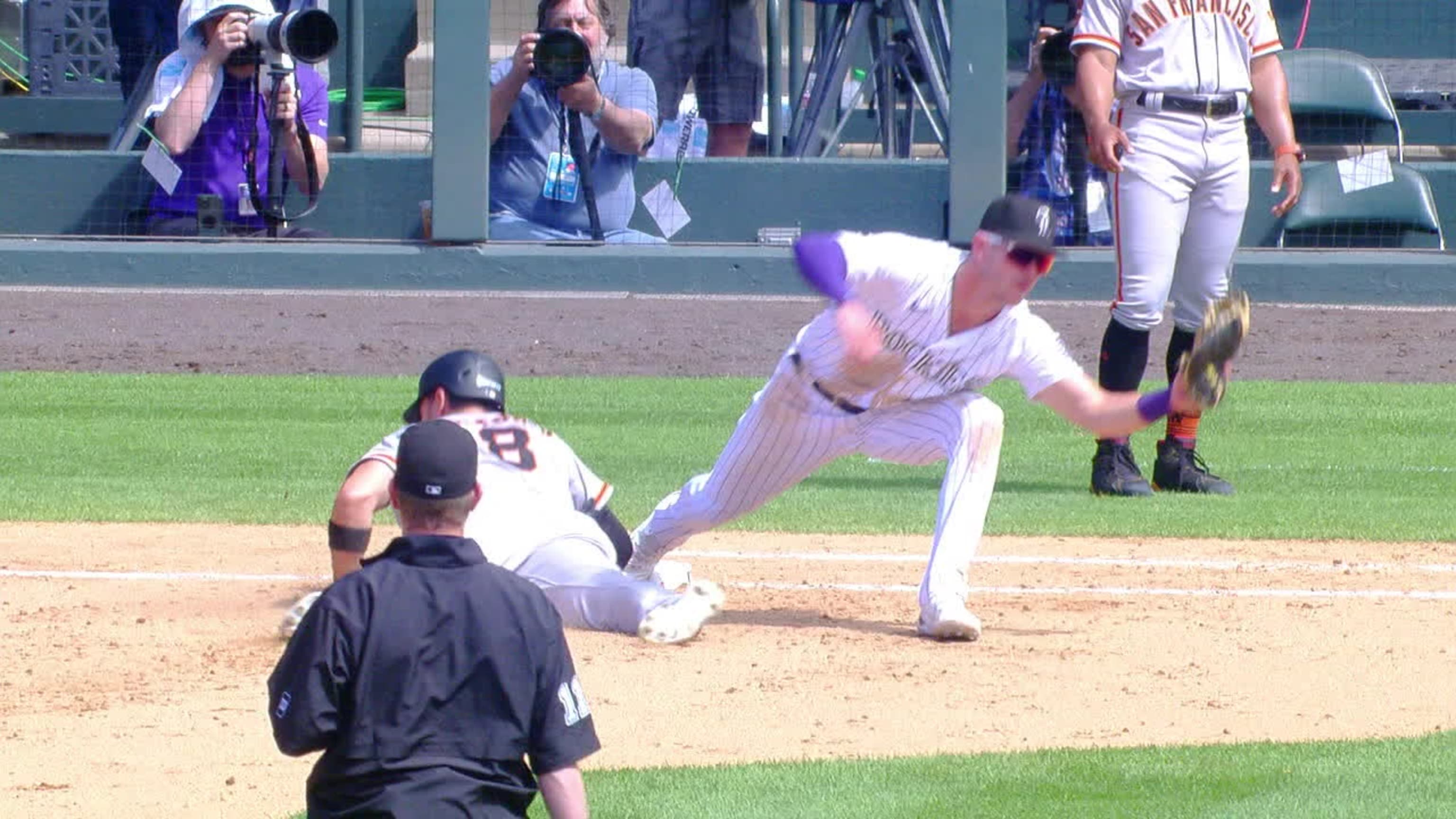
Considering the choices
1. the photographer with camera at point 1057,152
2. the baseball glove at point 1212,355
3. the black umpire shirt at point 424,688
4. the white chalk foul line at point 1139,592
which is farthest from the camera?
the photographer with camera at point 1057,152

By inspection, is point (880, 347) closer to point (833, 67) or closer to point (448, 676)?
point (448, 676)

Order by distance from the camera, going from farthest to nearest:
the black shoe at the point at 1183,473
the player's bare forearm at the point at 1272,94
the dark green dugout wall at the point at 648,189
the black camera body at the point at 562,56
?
the dark green dugout wall at the point at 648,189, the black camera body at the point at 562,56, the black shoe at the point at 1183,473, the player's bare forearm at the point at 1272,94

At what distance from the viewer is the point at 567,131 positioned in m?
12.8

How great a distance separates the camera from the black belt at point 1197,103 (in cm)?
762

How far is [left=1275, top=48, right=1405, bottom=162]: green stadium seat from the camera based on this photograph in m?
14.2

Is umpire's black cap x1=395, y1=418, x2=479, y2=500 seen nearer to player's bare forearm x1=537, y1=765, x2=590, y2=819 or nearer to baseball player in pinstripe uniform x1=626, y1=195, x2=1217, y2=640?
player's bare forearm x1=537, y1=765, x2=590, y2=819

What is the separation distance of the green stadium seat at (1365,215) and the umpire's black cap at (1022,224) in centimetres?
887

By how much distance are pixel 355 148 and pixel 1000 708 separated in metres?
10.5

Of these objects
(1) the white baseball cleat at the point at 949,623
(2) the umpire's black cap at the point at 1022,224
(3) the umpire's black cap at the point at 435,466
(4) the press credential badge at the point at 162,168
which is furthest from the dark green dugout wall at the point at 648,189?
(3) the umpire's black cap at the point at 435,466

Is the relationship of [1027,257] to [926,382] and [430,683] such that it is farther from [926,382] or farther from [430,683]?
[430,683]

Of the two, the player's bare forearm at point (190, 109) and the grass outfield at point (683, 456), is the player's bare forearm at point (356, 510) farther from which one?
the player's bare forearm at point (190, 109)

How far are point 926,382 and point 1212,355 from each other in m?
0.90

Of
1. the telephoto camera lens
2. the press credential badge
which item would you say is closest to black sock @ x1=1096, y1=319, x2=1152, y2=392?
the telephoto camera lens

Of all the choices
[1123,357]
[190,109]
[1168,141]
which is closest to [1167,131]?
[1168,141]
